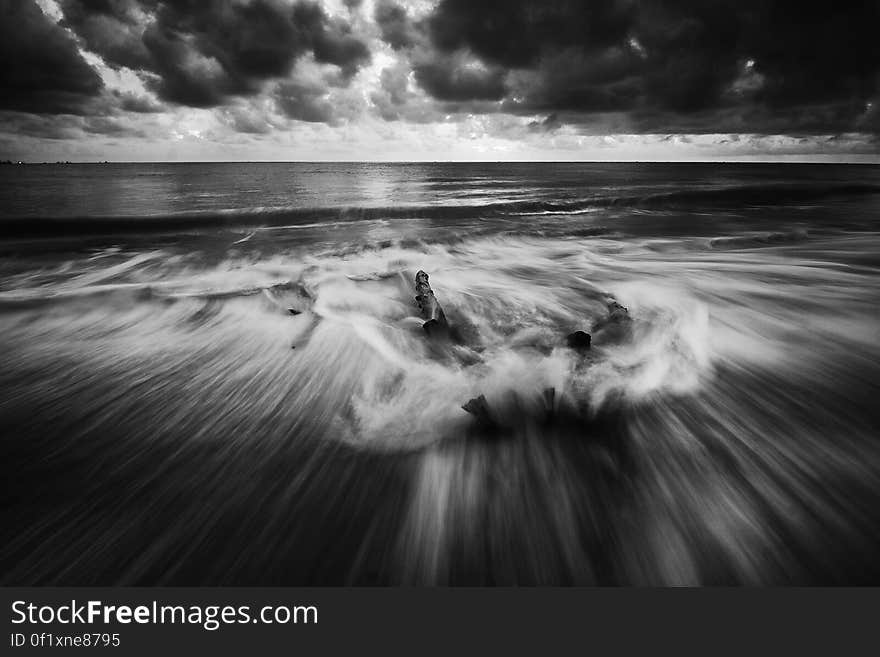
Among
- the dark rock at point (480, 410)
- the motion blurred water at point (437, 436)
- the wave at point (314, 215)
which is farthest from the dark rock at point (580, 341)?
the wave at point (314, 215)

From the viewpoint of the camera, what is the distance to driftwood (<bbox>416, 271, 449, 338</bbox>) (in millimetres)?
4198

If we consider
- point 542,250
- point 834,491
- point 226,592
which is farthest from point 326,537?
point 542,250

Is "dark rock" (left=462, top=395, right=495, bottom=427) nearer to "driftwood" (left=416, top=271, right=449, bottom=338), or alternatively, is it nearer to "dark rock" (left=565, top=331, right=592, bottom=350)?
"dark rock" (left=565, top=331, right=592, bottom=350)

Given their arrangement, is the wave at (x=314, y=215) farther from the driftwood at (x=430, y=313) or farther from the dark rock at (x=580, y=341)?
the dark rock at (x=580, y=341)

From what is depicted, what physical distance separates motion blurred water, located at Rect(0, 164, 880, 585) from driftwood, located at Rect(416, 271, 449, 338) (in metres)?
0.15

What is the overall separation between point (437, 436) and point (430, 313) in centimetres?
222

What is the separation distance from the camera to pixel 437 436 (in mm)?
2627

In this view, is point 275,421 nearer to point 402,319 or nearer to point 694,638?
point 402,319

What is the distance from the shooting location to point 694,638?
5.45 feet

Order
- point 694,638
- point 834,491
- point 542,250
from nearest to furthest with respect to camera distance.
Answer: point 694,638 → point 834,491 → point 542,250

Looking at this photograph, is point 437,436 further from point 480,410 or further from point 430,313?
point 430,313

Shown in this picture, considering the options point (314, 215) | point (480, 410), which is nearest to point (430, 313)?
point (480, 410)

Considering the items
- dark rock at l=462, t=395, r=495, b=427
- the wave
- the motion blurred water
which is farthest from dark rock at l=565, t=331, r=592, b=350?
the wave

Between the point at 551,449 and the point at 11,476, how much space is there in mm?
3438
